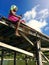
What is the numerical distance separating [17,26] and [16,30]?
0.63 feet

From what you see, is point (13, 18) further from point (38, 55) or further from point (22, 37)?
point (38, 55)

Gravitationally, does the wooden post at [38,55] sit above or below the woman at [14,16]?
below

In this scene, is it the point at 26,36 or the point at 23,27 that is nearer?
the point at 23,27

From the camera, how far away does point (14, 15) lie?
10.7 metres

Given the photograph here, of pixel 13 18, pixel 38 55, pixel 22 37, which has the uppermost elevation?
pixel 13 18

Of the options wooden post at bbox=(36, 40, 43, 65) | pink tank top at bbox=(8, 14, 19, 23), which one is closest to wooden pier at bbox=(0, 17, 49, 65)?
wooden post at bbox=(36, 40, 43, 65)

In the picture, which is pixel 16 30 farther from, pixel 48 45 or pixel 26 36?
pixel 48 45

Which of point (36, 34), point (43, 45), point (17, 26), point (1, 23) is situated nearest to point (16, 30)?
point (17, 26)

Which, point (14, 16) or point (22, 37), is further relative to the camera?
point (22, 37)

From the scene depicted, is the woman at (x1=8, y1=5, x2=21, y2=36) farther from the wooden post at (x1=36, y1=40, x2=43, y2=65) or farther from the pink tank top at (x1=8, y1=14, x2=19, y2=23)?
the wooden post at (x1=36, y1=40, x2=43, y2=65)

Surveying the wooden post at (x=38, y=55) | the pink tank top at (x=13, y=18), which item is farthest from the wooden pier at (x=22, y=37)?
the pink tank top at (x=13, y=18)

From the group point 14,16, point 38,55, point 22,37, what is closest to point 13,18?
point 14,16

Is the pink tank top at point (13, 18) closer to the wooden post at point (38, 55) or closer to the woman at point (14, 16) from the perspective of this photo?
the woman at point (14, 16)

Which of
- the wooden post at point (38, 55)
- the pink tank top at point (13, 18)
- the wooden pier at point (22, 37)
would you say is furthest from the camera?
the wooden post at point (38, 55)
